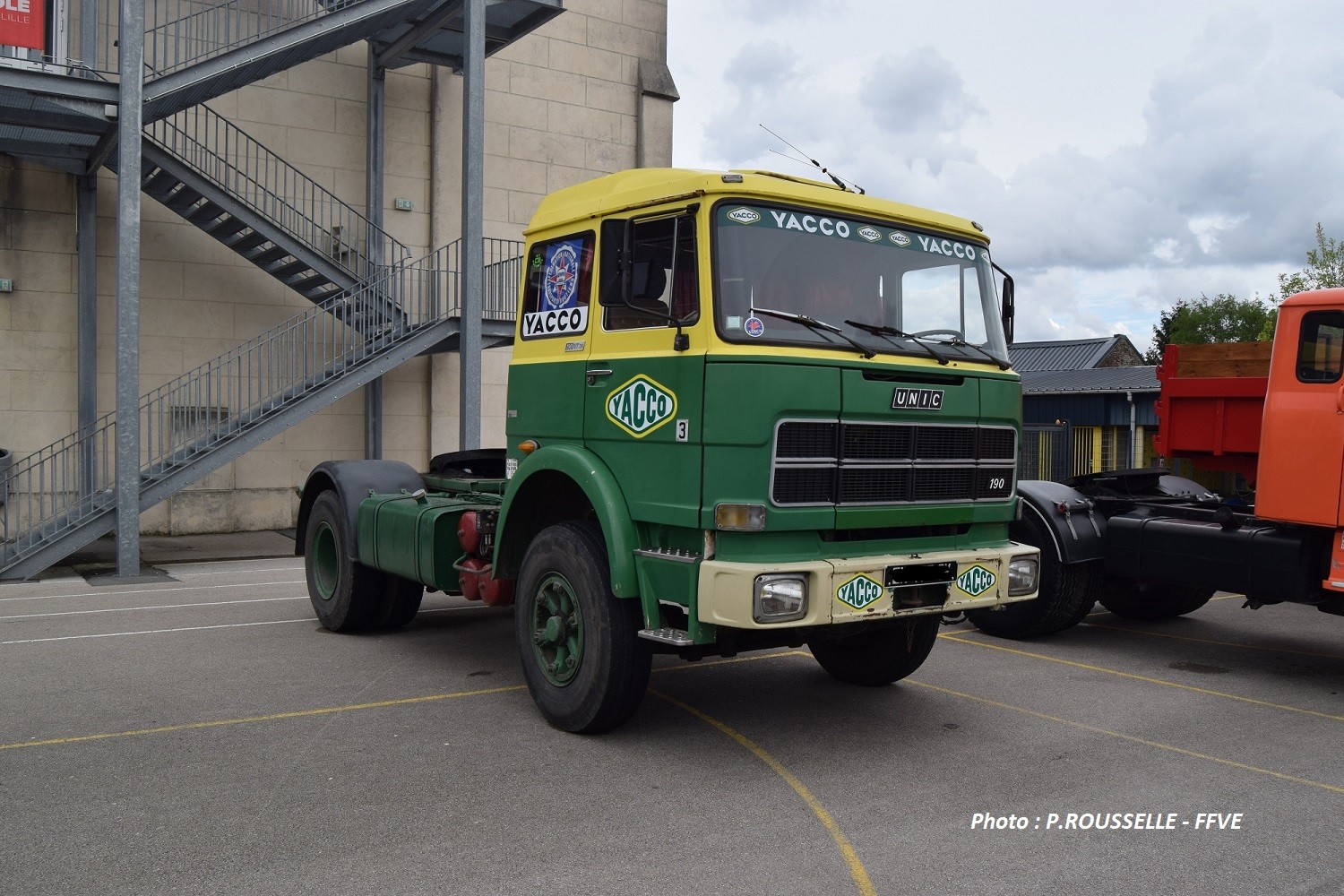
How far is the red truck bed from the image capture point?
30.7ft

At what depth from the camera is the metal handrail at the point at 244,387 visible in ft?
46.2

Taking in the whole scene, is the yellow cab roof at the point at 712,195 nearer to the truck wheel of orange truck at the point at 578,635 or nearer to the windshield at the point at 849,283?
the windshield at the point at 849,283

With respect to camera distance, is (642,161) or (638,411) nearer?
(638,411)

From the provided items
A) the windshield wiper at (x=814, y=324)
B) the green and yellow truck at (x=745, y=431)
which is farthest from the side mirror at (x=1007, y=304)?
the windshield wiper at (x=814, y=324)

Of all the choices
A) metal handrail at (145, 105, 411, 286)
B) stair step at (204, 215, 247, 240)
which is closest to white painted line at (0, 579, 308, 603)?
metal handrail at (145, 105, 411, 286)

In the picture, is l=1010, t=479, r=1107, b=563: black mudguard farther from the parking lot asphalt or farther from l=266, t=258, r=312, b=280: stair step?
l=266, t=258, r=312, b=280: stair step

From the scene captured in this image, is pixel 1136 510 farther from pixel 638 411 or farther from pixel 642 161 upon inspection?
pixel 642 161

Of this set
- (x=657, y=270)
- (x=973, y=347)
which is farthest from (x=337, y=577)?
(x=973, y=347)

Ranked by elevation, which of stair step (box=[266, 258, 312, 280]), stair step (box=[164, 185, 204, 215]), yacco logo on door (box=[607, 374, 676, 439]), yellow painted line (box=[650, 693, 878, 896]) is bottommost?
yellow painted line (box=[650, 693, 878, 896])

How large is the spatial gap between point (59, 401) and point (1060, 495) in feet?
45.1

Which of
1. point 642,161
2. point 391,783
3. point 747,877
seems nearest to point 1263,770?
point 747,877

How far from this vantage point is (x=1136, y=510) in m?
9.26

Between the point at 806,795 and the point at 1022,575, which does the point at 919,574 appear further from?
the point at 806,795

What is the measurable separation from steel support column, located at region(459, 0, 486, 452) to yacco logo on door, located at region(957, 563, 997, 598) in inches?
411
